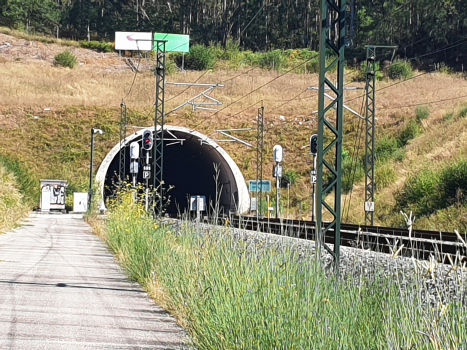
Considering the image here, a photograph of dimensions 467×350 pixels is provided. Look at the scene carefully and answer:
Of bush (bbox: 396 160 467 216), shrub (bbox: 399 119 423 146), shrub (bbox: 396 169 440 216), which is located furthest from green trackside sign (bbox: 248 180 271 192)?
shrub (bbox: 399 119 423 146)

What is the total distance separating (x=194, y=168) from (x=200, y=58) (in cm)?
4353

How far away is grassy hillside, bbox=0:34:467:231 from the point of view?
5391 cm

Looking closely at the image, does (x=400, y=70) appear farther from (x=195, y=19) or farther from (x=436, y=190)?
(x=436, y=190)

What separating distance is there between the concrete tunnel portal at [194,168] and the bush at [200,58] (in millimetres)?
38203

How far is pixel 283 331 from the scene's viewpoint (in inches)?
241

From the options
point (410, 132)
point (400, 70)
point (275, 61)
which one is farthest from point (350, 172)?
point (275, 61)

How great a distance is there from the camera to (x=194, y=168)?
208 feet

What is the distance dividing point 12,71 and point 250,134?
3460cm

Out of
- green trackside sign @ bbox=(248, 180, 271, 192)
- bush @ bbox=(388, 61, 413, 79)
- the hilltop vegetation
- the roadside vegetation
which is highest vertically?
the hilltop vegetation

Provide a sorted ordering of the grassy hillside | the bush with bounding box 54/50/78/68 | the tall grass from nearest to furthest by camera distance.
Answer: the tall grass, the grassy hillside, the bush with bounding box 54/50/78/68

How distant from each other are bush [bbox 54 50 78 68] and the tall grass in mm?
91909

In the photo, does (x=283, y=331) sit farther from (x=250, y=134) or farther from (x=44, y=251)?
(x=250, y=134)

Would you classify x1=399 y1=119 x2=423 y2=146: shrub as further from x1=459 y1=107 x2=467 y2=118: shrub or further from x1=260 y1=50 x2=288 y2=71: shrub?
x1=260 y1=50 x2=288 y2=71: shrub

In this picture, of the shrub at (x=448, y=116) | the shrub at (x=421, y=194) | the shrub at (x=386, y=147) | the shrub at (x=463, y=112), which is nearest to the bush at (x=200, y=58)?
the shrub at (x=386, y=147)
